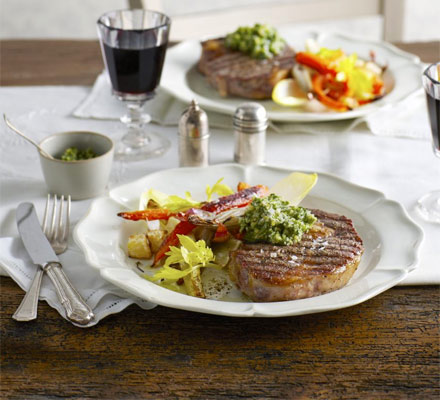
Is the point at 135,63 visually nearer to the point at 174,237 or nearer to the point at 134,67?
the point at 134,67

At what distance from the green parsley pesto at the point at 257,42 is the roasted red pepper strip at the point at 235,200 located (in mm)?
1098

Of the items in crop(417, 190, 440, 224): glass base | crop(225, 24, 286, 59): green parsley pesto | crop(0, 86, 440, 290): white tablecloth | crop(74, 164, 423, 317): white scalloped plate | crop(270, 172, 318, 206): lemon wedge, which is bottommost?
crop(417, 190, 440, 224): glass base

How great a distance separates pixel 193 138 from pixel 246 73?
0.62 m

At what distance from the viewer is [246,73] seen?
9.37 feet

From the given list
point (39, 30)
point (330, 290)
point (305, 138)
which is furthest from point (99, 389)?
point (39, 30)

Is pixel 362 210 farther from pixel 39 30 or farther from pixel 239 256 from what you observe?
pixel 39 30

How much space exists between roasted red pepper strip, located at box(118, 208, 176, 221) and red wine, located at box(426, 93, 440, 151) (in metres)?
0.87

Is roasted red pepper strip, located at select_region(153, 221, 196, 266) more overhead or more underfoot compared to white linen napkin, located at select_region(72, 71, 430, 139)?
more overhead

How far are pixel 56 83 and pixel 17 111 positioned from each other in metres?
0.33

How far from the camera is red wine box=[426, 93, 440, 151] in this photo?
2020 millimetres

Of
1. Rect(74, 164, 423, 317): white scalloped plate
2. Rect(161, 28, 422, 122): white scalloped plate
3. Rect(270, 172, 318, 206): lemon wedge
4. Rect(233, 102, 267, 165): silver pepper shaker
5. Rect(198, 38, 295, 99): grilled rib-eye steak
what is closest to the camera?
Rect(74, 164, 423, 317): white scalloped plate

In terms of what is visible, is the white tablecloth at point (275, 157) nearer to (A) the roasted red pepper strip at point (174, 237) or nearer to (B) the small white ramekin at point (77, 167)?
(B) the small white ramekin at point (77, 167)

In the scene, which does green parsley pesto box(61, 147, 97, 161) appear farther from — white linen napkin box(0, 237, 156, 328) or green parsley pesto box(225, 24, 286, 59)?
green parsley pesto box(225, 24, 286, 59)

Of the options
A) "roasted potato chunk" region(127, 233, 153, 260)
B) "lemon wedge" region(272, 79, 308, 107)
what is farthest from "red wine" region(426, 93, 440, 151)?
"roasted potato chunk" region(127, 233, 153, 260)
